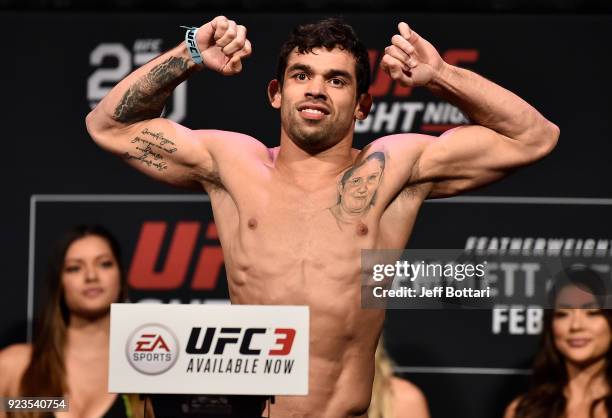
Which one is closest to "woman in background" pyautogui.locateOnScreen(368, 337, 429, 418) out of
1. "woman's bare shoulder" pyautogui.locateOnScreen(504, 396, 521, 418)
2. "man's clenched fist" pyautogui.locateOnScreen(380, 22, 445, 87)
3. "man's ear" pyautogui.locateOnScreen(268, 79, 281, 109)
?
Result: "woman's bare shoulder" pyautogui.locateOnScreen(504, 396, 521, 418)

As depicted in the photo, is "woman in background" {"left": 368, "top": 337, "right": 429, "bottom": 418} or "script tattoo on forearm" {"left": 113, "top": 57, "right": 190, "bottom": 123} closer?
"script tattoo on forearm" {"left": 113, "top": 57, "right": 190, "bottom": 123}

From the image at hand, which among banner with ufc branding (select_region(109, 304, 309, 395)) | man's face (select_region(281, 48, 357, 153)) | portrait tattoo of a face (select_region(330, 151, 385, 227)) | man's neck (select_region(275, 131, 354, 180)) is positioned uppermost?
man's face (select_region(281, 48, 357, 153))

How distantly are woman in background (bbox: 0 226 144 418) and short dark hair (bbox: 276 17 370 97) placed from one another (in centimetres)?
130

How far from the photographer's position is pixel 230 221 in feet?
10.0

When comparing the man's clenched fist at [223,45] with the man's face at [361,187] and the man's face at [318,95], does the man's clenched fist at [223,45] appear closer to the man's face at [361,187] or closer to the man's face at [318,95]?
the man's face at [318,95]

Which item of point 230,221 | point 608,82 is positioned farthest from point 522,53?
point 230,221

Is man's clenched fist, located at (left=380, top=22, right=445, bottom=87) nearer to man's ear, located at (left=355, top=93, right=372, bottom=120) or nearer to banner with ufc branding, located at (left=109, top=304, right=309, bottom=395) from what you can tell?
man's ear, located at (left=355, top=93, right=372, bottom=120)

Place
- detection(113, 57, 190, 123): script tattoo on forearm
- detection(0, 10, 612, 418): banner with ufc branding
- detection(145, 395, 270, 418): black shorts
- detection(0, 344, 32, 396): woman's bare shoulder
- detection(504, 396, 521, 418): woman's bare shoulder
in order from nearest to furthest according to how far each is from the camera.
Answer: detection(145, 395, 270, 418): black shorts < detection(113, 57, 190, 123): script tattoo on forearm < detection(504, 396, 521, 418): woman's bare shoulder < detection(0, 344, 32, 396): woman's bare shoulder < detection(0, 10, 612, 418): banner with ufc branding

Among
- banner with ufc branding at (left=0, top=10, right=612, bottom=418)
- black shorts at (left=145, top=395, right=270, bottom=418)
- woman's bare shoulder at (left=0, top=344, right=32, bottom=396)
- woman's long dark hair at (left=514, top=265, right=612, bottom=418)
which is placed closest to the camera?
black shorts at (left=145, top=395, right=270, bottom=418)

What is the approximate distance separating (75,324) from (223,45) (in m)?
1.52

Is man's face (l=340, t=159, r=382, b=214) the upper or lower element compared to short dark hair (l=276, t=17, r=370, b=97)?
lower

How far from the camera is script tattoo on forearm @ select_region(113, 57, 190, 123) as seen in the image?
3016 millimetres

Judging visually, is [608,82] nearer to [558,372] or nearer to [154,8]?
[558,372]

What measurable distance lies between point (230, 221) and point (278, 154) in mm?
226
